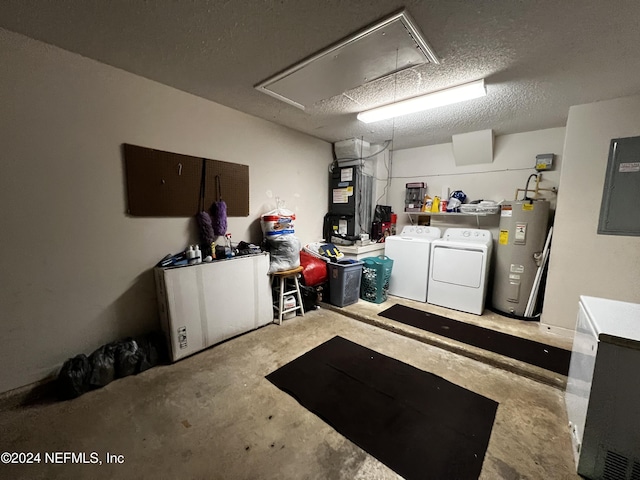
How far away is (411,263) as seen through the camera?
11.5ft

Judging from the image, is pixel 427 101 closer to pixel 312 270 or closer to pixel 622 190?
pixel 622 190

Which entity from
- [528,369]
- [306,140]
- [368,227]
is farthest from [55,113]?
[528,369]

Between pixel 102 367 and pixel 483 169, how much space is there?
4.73 m

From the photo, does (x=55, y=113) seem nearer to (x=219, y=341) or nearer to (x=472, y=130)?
(x=219, y=341)

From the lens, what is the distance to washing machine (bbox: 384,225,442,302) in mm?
3412

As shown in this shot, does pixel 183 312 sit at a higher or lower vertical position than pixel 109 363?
higher

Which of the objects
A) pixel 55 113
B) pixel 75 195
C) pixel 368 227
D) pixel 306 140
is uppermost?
pixel 306 140

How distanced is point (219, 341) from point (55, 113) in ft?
7.16

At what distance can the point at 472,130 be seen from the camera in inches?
129

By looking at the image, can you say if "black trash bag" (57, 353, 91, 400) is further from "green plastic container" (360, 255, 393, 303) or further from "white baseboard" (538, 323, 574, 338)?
"white baseboard" (538, 323, 574, 338)

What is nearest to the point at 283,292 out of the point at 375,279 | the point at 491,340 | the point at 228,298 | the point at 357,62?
the point at 228,298

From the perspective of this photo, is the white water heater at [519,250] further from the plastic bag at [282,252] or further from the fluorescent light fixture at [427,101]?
the plastic bag at [282,252]

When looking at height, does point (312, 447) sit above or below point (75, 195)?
below

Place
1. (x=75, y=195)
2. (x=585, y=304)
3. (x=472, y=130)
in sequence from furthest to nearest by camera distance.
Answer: (x=472, y=130) < (x=75, y=195) < (x=585, y=304)
